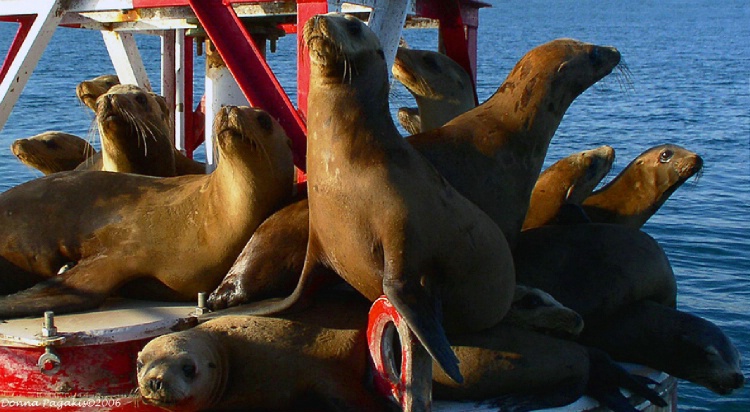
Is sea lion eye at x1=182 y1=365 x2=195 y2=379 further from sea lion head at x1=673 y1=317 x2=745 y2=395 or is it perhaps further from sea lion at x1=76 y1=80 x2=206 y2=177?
sea lion head at x1=673 y1=317 x2=745 y2=395

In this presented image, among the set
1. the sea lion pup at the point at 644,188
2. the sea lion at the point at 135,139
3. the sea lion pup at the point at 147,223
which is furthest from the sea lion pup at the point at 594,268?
the sea lion at the point at 135,139

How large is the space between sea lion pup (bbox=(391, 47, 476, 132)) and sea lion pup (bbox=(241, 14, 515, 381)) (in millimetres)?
1844

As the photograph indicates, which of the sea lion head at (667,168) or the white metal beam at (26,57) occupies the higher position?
the white metal beam at (26,57)

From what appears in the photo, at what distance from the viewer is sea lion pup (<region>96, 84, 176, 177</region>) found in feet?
19.3

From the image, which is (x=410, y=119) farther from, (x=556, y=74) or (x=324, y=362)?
(x=324, y=362)

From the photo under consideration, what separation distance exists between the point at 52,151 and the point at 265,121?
2377 mm

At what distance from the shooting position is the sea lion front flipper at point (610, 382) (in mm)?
4591

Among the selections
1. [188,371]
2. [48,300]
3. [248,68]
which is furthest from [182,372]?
[248,68]

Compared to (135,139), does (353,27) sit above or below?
above

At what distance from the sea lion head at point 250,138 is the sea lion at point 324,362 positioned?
28.0 inches

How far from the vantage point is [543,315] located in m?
4.72

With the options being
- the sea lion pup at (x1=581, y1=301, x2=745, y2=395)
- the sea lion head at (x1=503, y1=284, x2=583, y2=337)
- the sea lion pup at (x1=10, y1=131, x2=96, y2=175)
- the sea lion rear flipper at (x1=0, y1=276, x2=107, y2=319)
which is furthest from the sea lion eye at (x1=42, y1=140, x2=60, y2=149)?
the sea lion pup at (x1=581, y1=301, x2=745, y2=395)

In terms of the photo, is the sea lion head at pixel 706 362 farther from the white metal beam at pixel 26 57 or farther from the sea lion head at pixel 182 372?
the white metal beam at pixel 26 57

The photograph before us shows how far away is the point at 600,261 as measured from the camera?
521cm
